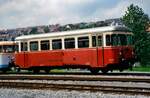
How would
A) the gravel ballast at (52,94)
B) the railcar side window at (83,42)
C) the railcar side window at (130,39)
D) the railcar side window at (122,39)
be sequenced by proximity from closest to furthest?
the gravel ballast at (52,94)
the railcar side window at (122,39)
the railcar side window at (83,42)
the railcar side window at (130,39)

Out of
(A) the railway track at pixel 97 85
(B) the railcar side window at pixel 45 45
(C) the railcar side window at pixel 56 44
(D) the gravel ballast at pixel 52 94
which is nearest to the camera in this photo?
(D) the gravel ballast at pixel 52 94

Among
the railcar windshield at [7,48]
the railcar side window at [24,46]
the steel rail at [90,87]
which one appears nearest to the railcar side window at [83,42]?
the railcar side window at [24,46]

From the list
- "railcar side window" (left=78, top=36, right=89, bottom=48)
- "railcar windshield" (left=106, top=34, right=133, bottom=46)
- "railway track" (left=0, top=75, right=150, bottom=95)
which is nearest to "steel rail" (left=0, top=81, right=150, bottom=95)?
"railway track" (left=0, top=75, right=150, bottom=95)

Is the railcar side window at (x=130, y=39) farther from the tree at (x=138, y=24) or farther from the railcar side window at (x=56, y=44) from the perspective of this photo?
the tree at (x=138, y=24)

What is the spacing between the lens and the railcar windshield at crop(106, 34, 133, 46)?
27.2 m

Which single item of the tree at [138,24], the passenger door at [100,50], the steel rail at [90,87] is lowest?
the steel rail at [90,87]

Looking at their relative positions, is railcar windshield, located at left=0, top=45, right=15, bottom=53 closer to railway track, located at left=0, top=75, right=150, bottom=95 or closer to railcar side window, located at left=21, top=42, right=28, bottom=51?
railcar side window, located at left=21, top=42, right=28, bottom=51

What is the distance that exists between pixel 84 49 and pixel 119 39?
7.30 feet

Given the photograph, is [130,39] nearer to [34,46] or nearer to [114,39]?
[114,39]

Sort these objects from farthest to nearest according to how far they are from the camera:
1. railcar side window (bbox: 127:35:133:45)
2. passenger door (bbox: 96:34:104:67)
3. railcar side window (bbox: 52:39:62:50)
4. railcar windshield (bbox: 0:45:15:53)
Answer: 1. railcar windshield (bbox: 0:45:15:53)
2. railcar side window (bbox: 52:39:62:50)
3. railcar side window (bbox: 127:35:133:45)
4. passenger door (bbox: 96:34:104:67)

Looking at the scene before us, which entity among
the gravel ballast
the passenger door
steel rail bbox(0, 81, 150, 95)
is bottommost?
the gravel ballast

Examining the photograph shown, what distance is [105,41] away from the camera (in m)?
27.3

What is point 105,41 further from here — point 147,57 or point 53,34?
point 147,57

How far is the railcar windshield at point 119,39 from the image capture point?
27.2 meters
